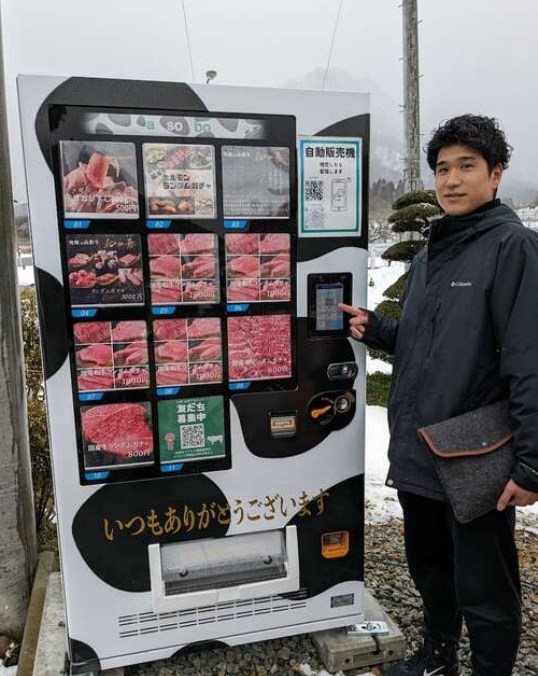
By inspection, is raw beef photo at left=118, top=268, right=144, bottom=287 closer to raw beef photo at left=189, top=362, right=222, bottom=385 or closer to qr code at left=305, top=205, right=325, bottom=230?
raw beef photo at left=189, top=362, right=222, bottom=385

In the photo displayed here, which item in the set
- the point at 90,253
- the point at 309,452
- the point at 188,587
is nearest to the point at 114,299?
the point at 90,253

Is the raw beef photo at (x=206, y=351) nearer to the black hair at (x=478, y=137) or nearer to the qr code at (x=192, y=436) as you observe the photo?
the qr code at (x=192, y=436)

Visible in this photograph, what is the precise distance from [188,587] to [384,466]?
250cm

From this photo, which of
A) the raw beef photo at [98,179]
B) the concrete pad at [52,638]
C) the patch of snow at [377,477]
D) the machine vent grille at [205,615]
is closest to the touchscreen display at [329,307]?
the raw beef photo at [98,179]

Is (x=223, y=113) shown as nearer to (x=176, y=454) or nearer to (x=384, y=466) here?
(x=176, y=454)

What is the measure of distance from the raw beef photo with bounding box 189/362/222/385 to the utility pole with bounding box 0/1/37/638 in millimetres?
774

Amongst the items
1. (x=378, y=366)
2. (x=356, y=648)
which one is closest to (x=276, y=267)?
(x=356, y=648)

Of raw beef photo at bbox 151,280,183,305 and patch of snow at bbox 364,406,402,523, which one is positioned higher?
raw beef photo at bbox 151,280,183,305

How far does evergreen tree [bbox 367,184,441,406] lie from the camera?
6.13 m

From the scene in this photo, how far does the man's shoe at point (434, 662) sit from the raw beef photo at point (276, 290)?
1.34 meters

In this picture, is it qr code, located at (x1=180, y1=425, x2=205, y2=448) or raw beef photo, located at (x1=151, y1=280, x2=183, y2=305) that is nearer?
raw beef photo, located at (x1=151, y1=280, x2=183, y2=305)

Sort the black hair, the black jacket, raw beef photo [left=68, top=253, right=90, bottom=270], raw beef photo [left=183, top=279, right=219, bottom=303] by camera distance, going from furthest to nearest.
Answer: raw beef photo [left=183, top=279, right=219, bottom=303]
raw beef photo [left=68, top=253, right=90, bottom=270]
the black hair
the black jacket

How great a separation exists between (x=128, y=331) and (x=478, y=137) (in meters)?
1.22

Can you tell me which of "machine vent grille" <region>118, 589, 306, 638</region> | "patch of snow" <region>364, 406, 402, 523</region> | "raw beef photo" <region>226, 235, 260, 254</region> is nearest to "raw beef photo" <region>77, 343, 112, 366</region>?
"raw beef photo" <region>226, 235, 260, 254</region>
